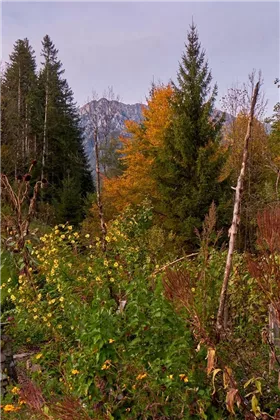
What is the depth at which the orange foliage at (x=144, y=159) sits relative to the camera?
1460cm

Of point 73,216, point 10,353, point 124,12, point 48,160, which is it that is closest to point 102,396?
point 10,353

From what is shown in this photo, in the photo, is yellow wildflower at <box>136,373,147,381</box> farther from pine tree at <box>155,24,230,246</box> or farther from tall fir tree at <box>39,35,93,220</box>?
tall fir tree at <box>39,35,93,220</box>

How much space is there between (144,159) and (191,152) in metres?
1.90

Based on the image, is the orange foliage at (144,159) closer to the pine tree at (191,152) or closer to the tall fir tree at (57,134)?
the pine tree at (191,152)

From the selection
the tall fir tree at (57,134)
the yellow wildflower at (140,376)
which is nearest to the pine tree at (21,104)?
the tall fir tree at (57,134)

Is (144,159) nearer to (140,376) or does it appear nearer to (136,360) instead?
(136,360)

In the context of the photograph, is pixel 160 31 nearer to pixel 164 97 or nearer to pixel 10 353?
pixel 10 353

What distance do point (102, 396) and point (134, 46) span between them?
3405mm

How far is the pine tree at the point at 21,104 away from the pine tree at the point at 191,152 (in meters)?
9.61

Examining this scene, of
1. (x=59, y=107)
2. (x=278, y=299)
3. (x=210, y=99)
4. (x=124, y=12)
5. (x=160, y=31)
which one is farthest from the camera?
(x=59, y=107)

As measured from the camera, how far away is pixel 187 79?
14.6 m

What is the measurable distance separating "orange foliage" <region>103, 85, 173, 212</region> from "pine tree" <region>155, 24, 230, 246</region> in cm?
39

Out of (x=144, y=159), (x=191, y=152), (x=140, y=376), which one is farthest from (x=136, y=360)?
(x=144, y=159)

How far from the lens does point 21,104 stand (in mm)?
25828
